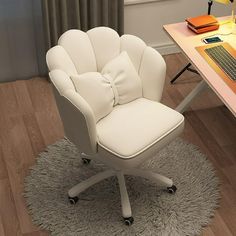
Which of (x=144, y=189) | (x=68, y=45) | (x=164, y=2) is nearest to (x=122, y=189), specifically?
(x=144, y=189)

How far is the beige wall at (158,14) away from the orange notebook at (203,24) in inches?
35.5

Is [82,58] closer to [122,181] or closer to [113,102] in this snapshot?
[113,102]

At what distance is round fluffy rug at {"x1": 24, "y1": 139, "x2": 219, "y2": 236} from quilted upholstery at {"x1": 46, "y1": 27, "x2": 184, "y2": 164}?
0.43 metres

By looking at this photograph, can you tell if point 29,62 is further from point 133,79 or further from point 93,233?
point 93,233

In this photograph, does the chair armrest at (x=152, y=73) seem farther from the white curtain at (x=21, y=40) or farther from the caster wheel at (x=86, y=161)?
the white curtain at (x=21, y=40)

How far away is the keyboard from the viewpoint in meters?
2.75

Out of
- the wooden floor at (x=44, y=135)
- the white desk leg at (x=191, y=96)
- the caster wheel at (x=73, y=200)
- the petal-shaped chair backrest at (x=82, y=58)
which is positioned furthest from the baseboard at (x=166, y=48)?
the caster wheel at (x=73, y=200)

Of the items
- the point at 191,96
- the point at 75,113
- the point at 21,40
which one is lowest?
the point at 191,96

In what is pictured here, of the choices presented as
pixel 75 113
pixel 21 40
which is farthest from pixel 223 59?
pixel 21 40

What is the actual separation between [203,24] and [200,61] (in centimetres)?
38

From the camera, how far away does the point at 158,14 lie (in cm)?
407

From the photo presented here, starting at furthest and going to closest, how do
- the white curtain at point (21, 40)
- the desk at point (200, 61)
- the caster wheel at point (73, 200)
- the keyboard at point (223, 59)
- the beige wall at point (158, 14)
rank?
the beige wall at point (158, 14)
the white curtain at point (21, 40)
the caster wheel at point (73, 200)
the keyboard at point (223, 59)
the desk at point (200, 61)

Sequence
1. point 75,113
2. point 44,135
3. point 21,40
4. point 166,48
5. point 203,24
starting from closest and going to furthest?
point 75,113
point 203,24
point 44,135
point 21,40
point 166,48

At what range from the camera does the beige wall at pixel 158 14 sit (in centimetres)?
401
